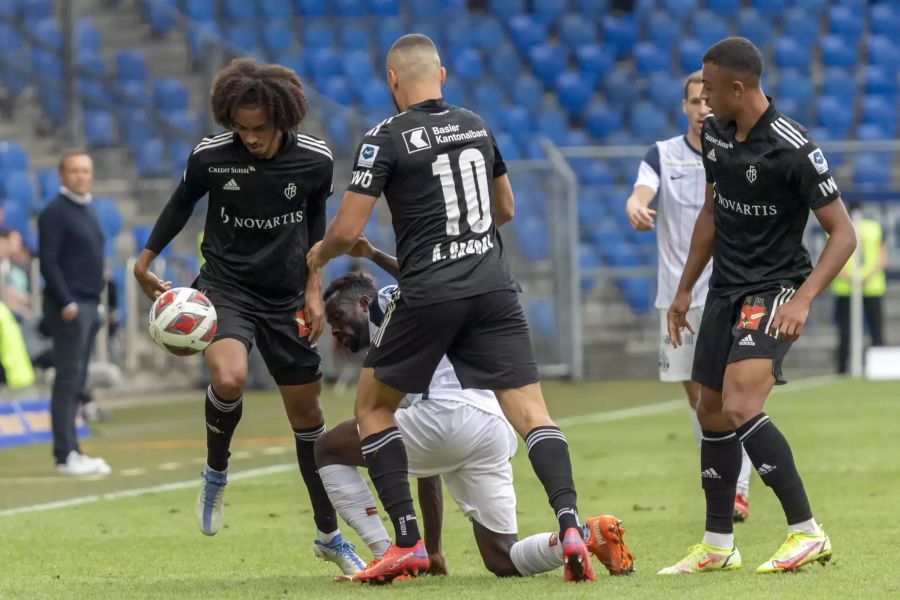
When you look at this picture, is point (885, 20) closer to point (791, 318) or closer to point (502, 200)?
point (502, 200)

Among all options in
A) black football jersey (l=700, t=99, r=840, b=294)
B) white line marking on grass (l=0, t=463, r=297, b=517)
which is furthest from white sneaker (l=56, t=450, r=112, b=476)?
black football jersey (l=700, t=99, r=840, b=294)

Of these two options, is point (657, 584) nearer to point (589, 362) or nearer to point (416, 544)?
point (416, 544)

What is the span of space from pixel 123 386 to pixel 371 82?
26.3 ft

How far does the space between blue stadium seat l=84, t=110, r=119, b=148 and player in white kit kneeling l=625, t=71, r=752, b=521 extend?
13.0 meters

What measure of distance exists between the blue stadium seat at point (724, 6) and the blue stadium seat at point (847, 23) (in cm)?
157

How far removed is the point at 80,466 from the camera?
1121 cm

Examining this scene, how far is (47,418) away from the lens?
14.0 meters

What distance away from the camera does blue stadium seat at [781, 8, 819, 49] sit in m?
25.6

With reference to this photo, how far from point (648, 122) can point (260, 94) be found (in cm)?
1839

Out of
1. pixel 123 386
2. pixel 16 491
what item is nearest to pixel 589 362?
pixel 123 386

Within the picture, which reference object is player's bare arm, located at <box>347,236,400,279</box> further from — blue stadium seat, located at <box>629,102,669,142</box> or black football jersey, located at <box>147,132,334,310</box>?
blue stadium seat, located at <box>629,102,669,142</box>

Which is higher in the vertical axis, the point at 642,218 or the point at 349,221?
the point at 349,221

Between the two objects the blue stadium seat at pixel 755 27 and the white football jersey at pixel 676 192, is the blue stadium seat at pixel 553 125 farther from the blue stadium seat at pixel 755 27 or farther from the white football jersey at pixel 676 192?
the white football jersey at pixel 676 192

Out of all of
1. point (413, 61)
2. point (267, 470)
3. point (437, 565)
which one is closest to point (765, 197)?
point (413, 61)
